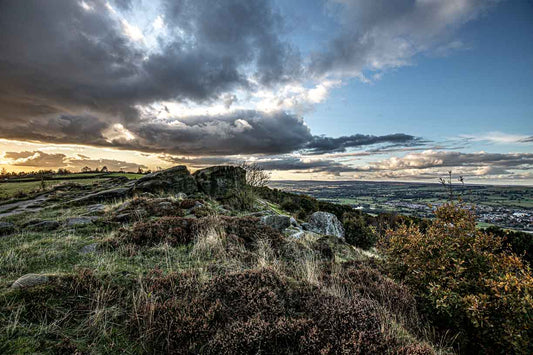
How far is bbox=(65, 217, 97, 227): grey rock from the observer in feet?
29.1

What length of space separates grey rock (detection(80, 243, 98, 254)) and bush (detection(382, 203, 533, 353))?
27.0 feet

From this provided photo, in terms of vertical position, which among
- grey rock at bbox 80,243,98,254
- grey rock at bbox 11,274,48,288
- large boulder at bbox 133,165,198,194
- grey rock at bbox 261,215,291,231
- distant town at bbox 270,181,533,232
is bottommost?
distant town at bbox 270,181,533,232

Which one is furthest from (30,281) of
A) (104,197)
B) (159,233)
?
(104,197)

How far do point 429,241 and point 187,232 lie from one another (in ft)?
24.1

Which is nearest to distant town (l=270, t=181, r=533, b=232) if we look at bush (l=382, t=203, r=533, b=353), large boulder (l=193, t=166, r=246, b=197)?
bush (l=382, t=203, r=533, b=353)

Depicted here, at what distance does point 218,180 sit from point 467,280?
19404mm

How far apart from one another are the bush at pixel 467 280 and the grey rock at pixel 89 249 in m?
8.22

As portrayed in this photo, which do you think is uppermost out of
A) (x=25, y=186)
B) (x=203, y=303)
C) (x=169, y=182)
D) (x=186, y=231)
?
(x=169, y=182)

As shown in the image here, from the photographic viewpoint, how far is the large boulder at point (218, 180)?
21312 millimetres

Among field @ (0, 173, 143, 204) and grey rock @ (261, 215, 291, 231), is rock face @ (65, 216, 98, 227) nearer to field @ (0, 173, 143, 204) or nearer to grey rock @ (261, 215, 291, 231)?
grey rock @ (261, 215, 291, 231)

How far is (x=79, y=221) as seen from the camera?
9.23 meters

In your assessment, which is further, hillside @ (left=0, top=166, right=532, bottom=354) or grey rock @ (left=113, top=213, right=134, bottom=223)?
grey rock @ (left=113, top=213, right=134, bottom=223)

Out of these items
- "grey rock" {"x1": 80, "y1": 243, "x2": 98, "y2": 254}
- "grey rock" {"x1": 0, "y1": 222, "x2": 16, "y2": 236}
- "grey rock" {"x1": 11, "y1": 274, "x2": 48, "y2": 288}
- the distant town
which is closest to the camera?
"grey rock" {"x1": 11, "y1": 274, "x2": 48, "y2": 288}

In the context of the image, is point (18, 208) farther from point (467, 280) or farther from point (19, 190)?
point (467, 280)
